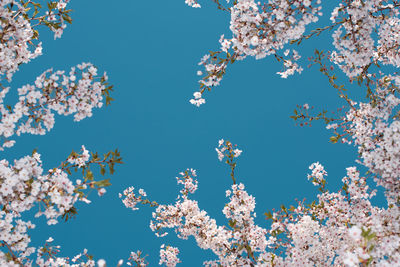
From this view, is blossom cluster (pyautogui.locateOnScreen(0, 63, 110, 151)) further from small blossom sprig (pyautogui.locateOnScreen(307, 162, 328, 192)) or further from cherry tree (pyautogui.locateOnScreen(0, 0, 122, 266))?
small blossom sprig (pyautogui.locateOnScreen(307, 162, 328, 192))

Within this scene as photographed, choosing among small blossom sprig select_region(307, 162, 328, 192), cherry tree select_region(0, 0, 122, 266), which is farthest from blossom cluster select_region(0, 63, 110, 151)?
small blossom sprig select_region(307, 162, 328, 192)

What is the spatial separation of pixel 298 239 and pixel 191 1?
5.81m

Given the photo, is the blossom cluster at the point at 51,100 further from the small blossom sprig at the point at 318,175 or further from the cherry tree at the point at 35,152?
the small blossom sprig at the point at 318,175

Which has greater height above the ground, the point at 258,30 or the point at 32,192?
the point at 258,30

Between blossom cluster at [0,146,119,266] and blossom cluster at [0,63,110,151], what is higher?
blossom cluster at [0,63,110,151]

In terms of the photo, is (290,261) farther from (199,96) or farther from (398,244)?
(199,96)

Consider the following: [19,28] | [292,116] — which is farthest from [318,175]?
[19,28]

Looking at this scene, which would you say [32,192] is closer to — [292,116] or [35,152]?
[35,152]

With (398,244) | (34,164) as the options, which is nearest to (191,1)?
(34,164)

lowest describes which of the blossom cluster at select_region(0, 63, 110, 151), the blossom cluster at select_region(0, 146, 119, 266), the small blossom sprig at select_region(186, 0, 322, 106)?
the blossom cluster at select_region(0, 146, 119, 266)

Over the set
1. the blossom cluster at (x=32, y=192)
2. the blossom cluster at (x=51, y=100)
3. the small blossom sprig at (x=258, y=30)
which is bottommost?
the blossom cluster at (x=32, y=192)

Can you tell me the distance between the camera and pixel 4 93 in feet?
17.3

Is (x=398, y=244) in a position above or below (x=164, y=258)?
below

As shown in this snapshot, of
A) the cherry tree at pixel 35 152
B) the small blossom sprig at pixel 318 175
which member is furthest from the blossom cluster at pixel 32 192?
the small blossom sprig at pixel 318 175
